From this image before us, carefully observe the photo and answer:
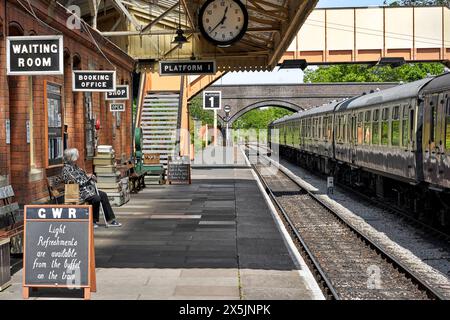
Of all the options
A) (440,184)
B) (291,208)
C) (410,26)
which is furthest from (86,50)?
(410,26)

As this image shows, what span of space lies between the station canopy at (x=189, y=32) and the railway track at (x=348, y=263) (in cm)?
472

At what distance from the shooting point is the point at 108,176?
1712cm

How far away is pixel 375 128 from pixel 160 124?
1315 centimetres

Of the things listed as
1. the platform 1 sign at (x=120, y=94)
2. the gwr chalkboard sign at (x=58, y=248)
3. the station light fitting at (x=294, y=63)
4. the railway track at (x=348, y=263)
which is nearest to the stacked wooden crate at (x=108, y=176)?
the platform 1 sign at (x=120, y=94)

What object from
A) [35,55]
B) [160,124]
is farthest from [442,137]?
[160,124]

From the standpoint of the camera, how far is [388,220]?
16.0 m

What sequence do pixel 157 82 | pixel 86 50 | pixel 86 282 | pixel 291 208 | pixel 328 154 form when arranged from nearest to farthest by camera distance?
pixel 86 282 < pixel 86 50 < pixel 291 208 < pixel 328 154 < pixel 157 82

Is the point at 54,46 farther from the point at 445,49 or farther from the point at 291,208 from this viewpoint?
the point at 445,49

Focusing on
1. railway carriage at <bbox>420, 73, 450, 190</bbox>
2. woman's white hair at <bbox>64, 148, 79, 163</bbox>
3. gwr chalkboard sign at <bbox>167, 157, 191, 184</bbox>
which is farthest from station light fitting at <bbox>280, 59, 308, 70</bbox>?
woman's white hair at <bbox>64, 148, 79, 163</bbox>

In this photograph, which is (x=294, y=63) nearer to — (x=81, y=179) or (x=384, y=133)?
(x=384, y=133)

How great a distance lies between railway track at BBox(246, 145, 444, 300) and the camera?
29.7 feet

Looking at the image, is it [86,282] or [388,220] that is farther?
[388,220]

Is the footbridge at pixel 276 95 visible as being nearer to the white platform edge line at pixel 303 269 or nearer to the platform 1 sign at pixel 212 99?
the platform 1 sign at pixel 212 99
